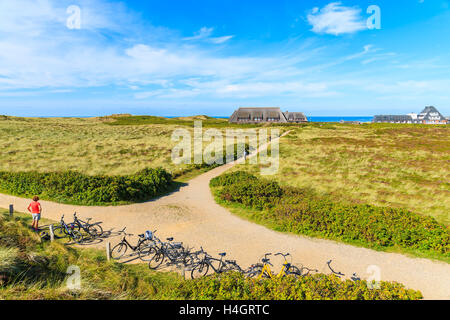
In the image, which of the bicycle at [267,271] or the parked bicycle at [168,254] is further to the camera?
the parked bicycle at [168,254]

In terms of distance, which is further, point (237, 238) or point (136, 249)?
point (237, 238)

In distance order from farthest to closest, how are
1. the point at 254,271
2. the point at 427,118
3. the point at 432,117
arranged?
the point at 427,118 → the point at 432,117 → the point at 254,271

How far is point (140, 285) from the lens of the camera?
814 cm

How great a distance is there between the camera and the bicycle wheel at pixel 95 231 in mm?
12453

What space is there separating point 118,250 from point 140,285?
3.46 m

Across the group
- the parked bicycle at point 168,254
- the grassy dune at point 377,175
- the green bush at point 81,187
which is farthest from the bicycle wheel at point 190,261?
the grassy dune at point 377,175

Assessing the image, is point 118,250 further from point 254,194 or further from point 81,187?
point 254,194

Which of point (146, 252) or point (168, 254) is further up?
point (168, 254)

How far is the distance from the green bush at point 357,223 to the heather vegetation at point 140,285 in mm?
4283

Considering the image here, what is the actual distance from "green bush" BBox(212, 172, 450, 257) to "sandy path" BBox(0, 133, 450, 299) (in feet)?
2.33

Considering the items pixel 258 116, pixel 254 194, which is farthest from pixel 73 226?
pixel 258 116

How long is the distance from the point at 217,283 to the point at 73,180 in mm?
15636

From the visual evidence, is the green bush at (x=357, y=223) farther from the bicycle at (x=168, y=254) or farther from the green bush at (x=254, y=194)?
the bicycle at (x=168, y=254)

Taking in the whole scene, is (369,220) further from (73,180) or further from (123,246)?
(73,180)
